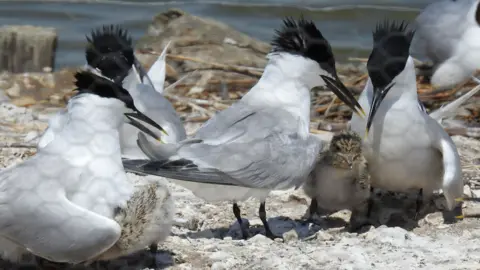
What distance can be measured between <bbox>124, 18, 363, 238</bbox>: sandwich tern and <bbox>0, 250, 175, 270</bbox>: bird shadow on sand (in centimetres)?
28

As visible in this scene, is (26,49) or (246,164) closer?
(246,164)

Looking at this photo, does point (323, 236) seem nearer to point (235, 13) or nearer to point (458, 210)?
point (458, 210)

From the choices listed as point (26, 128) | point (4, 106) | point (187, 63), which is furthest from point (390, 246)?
point (187, 63)

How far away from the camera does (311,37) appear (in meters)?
3.84

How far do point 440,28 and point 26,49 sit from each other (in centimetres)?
263

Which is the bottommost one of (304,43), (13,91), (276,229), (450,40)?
(13,91)

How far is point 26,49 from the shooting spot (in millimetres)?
6742

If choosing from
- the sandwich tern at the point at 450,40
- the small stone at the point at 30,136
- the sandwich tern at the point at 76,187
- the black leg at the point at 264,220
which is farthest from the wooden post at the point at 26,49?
the sandwich tern at the point at 76,187

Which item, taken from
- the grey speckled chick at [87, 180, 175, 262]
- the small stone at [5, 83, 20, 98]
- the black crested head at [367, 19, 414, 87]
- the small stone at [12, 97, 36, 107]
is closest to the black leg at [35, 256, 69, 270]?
the grey speckled chick at [87, 180, 175, 262]

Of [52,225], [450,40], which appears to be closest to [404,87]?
[52,225]

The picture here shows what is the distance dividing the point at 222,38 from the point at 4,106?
2260mm

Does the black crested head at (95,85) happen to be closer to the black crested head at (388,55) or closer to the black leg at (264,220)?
the black leg at (264,220)

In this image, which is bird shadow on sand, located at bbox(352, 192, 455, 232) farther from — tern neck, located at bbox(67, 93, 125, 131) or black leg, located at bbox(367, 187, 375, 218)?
tern neck, located at bbox(67, 93, 125, 131)

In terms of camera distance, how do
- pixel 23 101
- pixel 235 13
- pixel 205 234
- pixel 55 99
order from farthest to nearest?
pixel 235 13 < pixel 55 99 < pixel 23 101 < pixel 205 234
